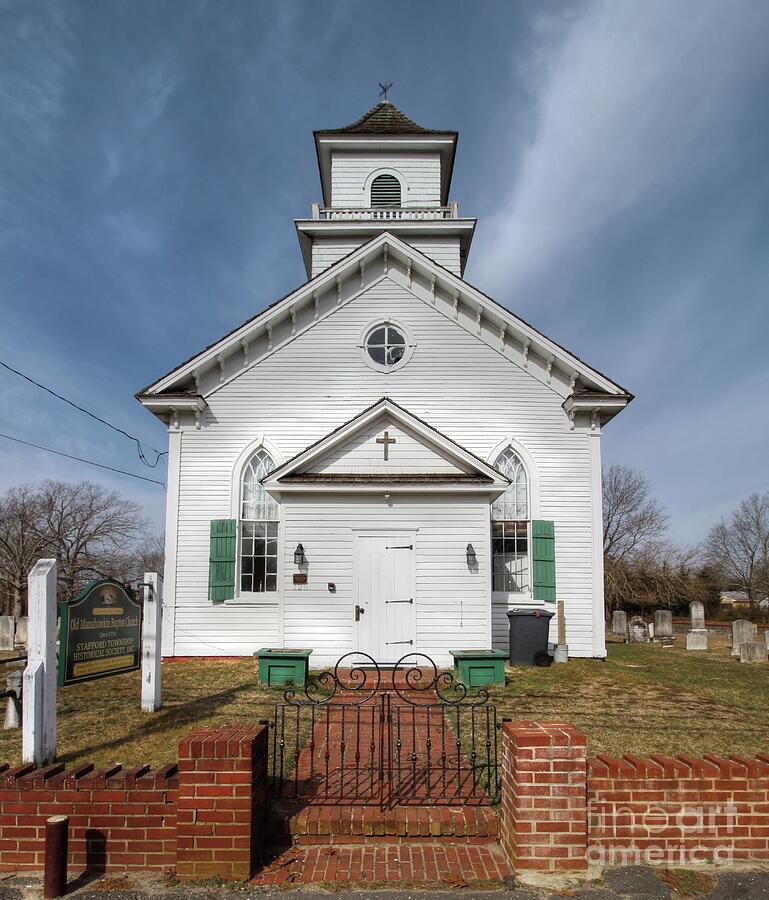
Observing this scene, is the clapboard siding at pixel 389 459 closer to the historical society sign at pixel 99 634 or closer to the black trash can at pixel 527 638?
the black trash can at pixel 527 638

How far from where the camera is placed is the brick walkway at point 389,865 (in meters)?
4.69

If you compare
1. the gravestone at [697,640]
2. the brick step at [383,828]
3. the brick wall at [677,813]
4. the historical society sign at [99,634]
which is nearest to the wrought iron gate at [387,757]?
the brick step at [383,828]

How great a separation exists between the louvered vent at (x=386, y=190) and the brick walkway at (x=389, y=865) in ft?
60.7

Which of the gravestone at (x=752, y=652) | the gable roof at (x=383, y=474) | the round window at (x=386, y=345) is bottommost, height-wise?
the gravestone at (x=752, y=652)

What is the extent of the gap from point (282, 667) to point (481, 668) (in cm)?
326

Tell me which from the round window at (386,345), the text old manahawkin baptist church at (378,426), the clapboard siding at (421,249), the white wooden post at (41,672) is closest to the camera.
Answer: the white wooden post at (41,672)

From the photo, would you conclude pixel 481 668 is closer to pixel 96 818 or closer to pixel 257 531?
pixel 257 531

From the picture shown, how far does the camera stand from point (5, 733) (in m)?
8.23

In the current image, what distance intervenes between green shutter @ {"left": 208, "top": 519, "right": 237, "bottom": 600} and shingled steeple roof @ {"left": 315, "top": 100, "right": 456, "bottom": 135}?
1309cm

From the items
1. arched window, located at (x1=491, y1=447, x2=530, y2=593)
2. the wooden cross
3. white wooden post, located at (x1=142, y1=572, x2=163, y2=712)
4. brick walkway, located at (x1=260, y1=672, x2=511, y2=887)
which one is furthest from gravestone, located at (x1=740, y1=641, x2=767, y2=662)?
white wooden post, located at (x1=142, y1=572, x2=163, y2=712)

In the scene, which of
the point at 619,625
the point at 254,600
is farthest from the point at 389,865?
the point at 619,625

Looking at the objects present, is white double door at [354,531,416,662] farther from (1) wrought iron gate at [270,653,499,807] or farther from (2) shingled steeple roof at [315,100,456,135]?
(2) shingled steeple roof at [315,100,456,135]

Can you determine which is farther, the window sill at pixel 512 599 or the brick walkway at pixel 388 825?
the window sill at pixel 512 599

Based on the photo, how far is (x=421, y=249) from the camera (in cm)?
1870
